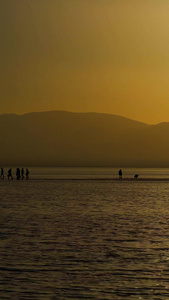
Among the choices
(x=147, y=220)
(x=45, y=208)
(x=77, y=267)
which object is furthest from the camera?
(x=45, y=208)

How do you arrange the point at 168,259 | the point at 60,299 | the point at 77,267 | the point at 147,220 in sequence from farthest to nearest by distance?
the point at 147,220, the point at 168,259, the point at 77,267, the point at 60,299

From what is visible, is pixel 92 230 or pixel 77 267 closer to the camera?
pixel 77 267

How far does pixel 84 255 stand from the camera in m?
23.4

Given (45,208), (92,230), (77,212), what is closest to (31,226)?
(92,230)

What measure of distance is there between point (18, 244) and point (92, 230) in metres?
6.45

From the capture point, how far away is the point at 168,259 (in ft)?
74.1

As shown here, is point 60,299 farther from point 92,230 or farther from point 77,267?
point 92,230

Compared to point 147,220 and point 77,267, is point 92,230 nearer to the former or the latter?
point 147,220

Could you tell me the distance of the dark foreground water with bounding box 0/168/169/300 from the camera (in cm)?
1767

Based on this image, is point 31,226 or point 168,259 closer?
point 168,259

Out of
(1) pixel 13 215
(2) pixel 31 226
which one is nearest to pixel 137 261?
(2) pixel 31 226

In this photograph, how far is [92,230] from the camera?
1236 inches

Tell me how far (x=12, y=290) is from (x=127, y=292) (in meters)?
3.22

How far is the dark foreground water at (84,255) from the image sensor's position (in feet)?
58.0
